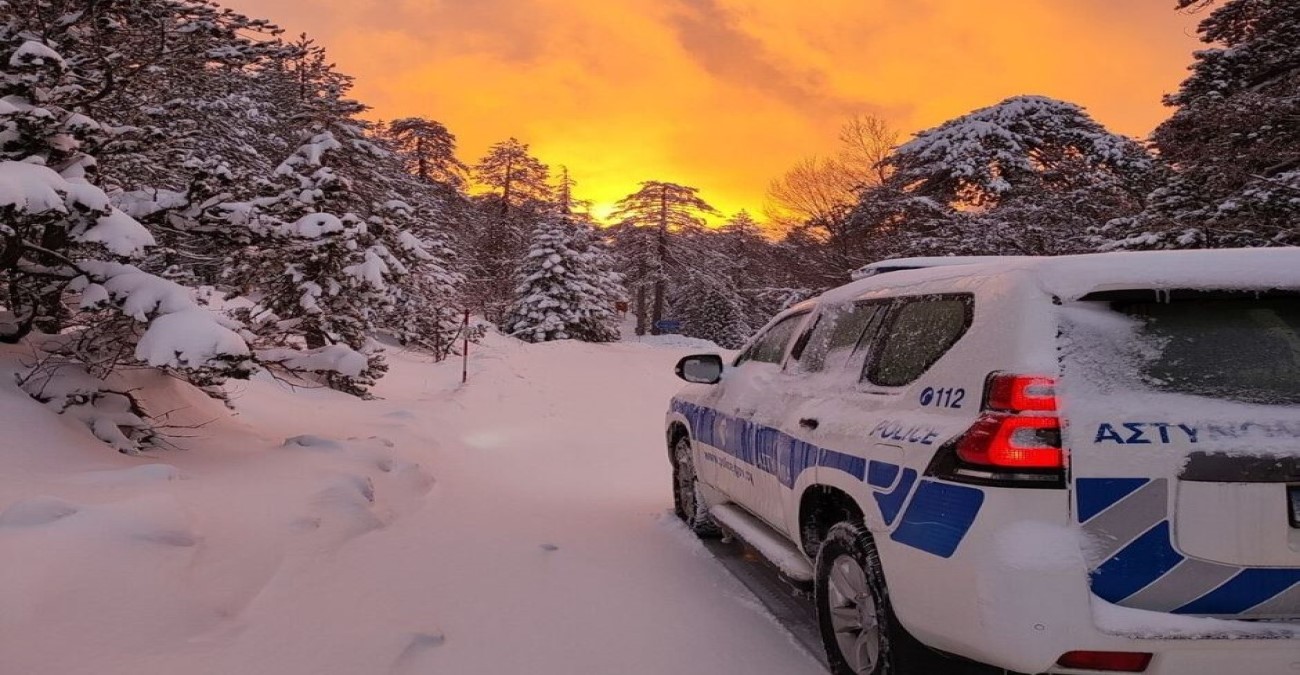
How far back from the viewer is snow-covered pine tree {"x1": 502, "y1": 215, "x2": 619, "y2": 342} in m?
34.7

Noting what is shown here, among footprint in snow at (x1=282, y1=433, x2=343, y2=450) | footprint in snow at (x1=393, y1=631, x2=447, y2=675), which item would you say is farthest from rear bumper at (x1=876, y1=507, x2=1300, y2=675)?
footprint in snow at (x1=282, y1=433, x2=343, y2=450)

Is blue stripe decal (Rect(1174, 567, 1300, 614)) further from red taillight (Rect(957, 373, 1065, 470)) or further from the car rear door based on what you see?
red taillight (Rect(957, 373, 1065, 470))

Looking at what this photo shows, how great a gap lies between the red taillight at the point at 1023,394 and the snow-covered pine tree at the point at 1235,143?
1059cm

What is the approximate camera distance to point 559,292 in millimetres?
34906

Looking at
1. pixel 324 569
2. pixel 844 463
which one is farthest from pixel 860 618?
pixel 324 569

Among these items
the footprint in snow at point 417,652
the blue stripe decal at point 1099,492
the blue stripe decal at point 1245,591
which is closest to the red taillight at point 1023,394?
the blue stripe decal at point 1099,492

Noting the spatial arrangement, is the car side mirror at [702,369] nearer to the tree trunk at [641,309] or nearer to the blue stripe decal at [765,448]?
the blue stripe decal at [765,448]

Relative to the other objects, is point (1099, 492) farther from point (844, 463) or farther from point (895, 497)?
point (844, 463)

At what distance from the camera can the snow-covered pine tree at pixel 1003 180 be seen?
2194 centimetres

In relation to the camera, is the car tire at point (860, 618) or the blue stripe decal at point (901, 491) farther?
the car tire at point (860, 618)

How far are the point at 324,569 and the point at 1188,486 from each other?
14.6ft

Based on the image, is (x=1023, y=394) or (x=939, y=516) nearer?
(x=1023, y=394)

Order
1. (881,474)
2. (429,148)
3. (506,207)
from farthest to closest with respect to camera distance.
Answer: (506,207), (429,148), (881,474)

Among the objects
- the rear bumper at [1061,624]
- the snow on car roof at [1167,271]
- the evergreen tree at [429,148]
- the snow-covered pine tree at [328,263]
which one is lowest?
the rear bumper at [1061,624]
